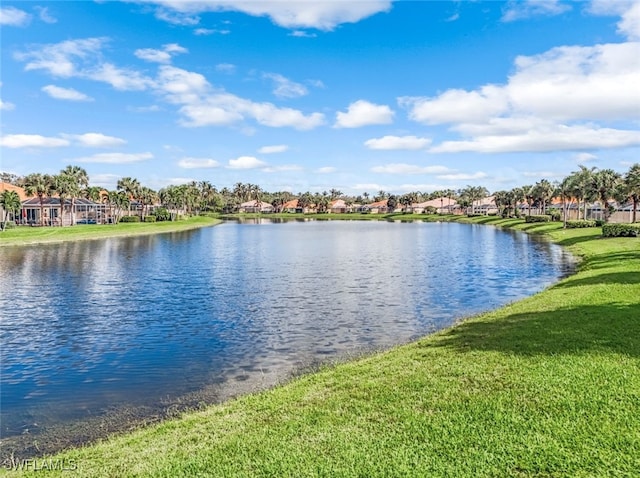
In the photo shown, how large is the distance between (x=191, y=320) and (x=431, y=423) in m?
17.0

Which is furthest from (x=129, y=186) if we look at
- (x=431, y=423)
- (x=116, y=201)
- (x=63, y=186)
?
(x=431, y=423)

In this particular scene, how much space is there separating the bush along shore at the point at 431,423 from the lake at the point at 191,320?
3089 mm

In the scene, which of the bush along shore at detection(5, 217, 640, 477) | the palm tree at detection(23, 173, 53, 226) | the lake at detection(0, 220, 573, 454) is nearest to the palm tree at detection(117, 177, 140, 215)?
the palm tree at detection(23, 173, 53, 226)

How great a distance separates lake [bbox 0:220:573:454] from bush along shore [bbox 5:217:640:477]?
3.09m

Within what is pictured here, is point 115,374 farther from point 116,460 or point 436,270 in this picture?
point 436,270

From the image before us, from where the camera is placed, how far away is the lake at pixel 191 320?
13945 millimetres

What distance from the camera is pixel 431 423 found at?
8469 millimetres

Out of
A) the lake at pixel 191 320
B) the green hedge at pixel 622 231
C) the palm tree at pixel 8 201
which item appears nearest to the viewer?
the lake at pixel 191 320

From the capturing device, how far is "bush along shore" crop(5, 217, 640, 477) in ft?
23.7

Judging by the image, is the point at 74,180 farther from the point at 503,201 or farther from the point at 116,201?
the point at 503,201

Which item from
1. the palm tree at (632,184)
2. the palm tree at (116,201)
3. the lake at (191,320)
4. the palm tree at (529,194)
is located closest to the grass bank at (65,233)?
the palm tree at (116,201)

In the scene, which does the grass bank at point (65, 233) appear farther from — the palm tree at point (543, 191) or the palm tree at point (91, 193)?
the palm tree at point (543, 191)

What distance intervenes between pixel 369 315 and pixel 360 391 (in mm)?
13272

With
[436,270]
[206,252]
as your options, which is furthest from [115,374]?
[206,252]
